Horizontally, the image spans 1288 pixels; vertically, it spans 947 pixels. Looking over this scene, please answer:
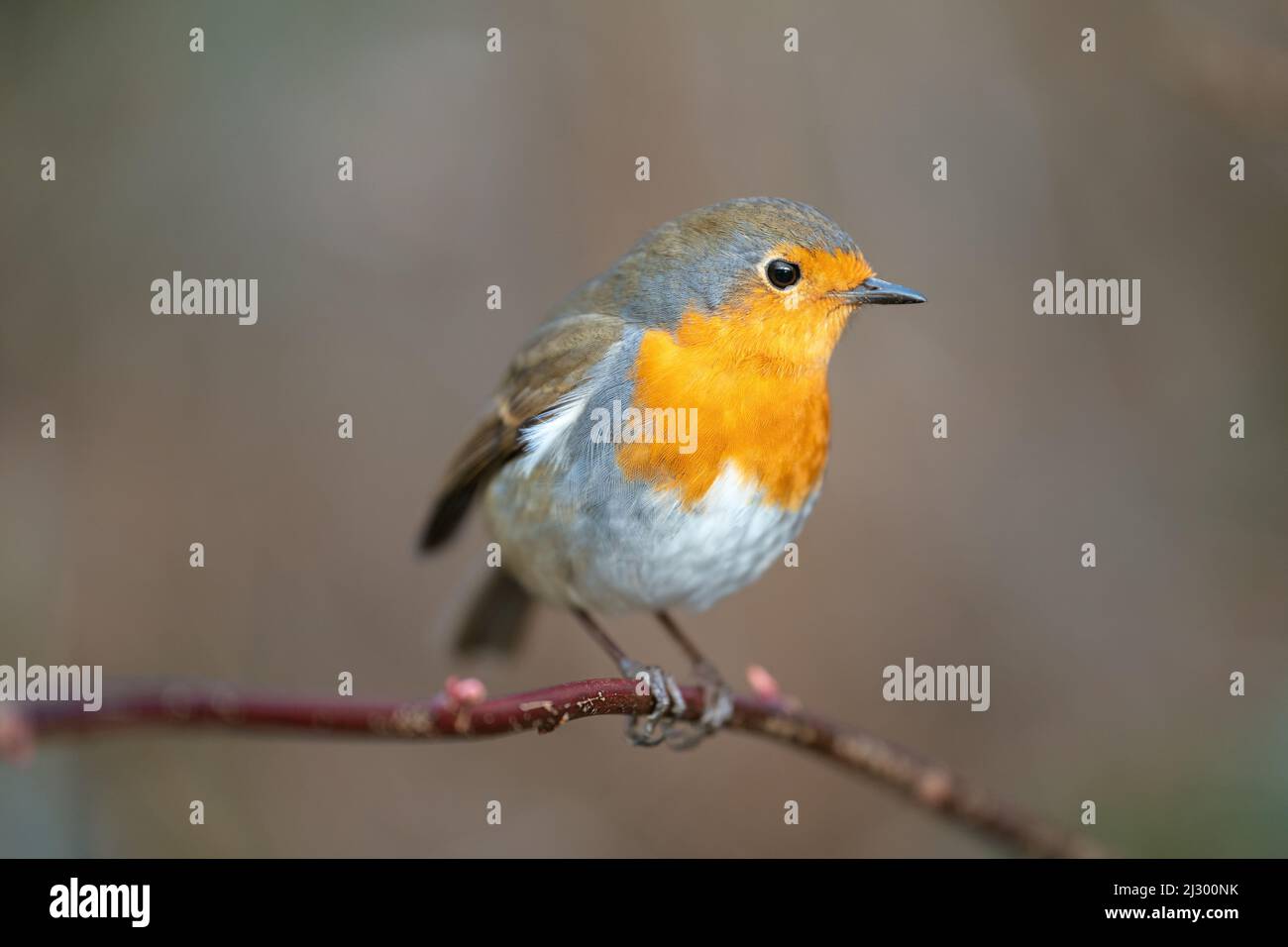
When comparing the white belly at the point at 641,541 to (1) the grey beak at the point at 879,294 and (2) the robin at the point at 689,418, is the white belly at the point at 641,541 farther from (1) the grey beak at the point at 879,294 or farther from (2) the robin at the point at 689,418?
(1) the grey beak at the point at 879,294

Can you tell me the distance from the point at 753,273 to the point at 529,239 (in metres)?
2.86

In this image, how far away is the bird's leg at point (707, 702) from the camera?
3133 millimetres

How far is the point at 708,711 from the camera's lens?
3.21 m

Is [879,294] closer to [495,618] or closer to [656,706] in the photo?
[656,706]

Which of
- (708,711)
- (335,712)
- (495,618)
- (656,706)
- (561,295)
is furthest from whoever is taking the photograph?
(561,295)

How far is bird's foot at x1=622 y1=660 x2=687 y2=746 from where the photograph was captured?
304 cm

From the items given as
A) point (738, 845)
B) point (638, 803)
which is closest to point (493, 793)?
point (638, 803)

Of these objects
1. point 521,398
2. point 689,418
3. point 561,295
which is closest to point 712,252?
point 689,418

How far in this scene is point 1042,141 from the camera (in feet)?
17.7

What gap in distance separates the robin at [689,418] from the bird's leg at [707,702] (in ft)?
0.04

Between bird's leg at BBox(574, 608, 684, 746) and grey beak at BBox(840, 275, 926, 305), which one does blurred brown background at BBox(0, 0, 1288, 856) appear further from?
grey beak at BBox(840, 275, 926, 305)

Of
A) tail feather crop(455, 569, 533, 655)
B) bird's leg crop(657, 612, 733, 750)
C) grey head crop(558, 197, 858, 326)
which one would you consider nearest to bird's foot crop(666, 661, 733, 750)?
bird's leg crop(657, 612, 733, 750)

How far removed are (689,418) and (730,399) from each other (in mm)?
Result: 122

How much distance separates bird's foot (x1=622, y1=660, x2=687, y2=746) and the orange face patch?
0.46 meters
